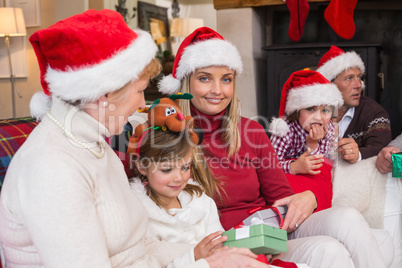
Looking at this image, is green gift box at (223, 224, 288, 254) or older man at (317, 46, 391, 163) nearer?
green gift box at (223, 224, 288, 254)

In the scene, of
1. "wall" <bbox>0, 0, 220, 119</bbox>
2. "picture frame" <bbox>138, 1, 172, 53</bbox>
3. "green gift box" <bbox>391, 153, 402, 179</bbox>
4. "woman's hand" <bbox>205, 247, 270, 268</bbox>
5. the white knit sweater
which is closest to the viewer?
the white knit sweater

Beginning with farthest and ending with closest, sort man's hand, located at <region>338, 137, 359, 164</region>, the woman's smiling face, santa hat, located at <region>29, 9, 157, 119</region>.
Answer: man's hand, located at <region>338, 137, 359, 164</region> → the woman's smiling face → santa hat, located at <region>29, 9, 157, 119</region>

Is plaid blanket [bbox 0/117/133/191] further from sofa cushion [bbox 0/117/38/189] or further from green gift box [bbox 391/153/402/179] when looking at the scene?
green gift box [bbox 391/153/402/179]

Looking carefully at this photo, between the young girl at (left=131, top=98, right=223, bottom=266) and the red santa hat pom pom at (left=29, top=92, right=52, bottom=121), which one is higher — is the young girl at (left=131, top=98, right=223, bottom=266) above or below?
below

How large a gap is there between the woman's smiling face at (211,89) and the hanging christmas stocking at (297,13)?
154cm

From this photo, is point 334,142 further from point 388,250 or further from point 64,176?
point 64,176

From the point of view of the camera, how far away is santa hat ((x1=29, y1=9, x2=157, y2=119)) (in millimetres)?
1034

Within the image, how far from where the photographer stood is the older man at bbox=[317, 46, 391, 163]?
8.60 ft

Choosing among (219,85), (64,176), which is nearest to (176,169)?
(219,85)

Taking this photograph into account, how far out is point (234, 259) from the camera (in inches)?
45.9

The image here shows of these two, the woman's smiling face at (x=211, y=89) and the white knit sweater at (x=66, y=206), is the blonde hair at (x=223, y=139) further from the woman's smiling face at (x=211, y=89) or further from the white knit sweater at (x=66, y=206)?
the white knit sweater at (x=66, y=206)

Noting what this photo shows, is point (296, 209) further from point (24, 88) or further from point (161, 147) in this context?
point (24, 88)

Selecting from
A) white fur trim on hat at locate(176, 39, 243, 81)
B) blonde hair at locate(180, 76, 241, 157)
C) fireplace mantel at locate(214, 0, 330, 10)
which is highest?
fireplace mantel at locate(214, 0, 330, 10)

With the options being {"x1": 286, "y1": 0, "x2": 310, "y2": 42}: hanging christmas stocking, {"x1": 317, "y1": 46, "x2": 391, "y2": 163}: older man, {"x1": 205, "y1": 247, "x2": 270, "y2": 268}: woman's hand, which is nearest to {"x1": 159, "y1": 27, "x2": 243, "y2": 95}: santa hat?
{"x1": 205, "y1": 247, "x2": 270, "y2": 268}: woman's hand
